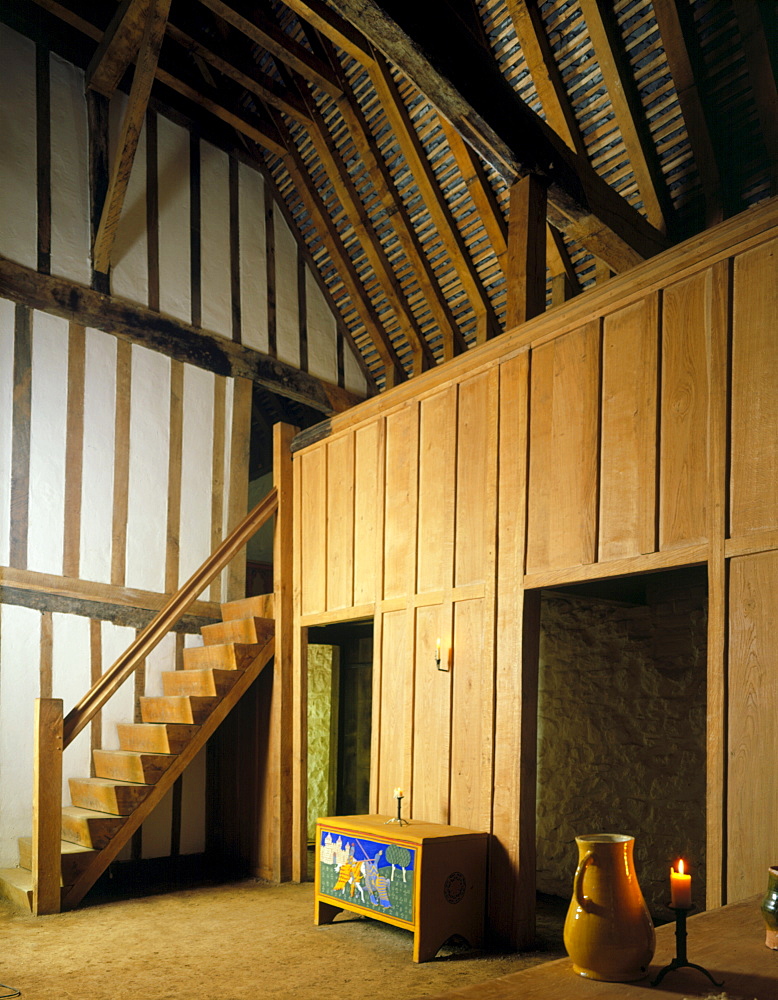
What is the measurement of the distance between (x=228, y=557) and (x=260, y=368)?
2.11 metres

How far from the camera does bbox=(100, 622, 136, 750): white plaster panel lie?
→ 6320 mm

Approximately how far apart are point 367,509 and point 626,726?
226cm

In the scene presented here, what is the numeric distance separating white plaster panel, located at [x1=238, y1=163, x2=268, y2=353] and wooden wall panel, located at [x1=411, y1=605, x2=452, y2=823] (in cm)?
369

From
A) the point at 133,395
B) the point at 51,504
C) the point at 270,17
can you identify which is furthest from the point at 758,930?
the point at 270,17

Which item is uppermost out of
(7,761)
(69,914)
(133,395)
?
(133,395)

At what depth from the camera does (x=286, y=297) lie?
809cm

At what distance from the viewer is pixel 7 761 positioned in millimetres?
5770

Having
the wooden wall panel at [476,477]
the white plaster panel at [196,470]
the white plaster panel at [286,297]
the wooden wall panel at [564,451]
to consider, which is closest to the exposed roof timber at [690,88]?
the wooden wall panel at [564,451]

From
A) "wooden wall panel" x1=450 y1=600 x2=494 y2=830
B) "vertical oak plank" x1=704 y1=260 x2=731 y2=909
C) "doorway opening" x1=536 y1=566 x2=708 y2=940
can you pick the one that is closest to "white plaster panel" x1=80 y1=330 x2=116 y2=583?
"wooden wall panel" x1=450 y1=600 x2=494 y2=830

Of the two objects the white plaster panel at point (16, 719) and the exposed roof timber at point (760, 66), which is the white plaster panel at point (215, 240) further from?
the exposed roof timber at point (760, 66)

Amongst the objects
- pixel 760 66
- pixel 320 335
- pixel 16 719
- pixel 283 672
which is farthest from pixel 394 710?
pixel 320 335

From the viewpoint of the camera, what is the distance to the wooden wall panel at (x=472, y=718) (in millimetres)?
4508

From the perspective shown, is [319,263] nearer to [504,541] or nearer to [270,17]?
[270,17]

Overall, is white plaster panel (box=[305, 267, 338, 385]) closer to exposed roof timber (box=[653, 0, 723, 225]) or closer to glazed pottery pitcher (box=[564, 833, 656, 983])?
exposed roof timber (box=[653, 0, 723, 225])
